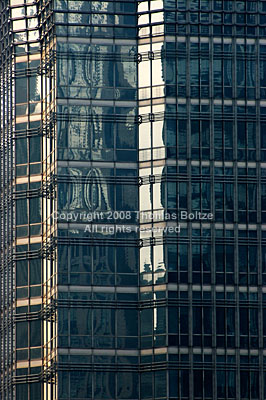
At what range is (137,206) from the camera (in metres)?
144

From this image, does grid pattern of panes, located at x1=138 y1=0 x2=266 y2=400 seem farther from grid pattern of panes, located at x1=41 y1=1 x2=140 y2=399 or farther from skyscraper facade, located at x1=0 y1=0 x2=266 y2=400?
grid pattern of panes, located at x1=41 y1=1 x2=140 y2=399

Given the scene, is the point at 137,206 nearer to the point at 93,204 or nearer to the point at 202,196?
the point at 93,204

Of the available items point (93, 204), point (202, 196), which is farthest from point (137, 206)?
point (202, 196)

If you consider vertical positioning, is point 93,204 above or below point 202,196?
below

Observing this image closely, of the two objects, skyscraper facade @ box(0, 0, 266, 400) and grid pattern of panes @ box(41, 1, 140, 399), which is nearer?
grid pattern of panes @ box(41, 1, 140, 399)

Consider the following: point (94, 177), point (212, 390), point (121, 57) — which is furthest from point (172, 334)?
point (121, 57)

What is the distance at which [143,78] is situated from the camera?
14612cm

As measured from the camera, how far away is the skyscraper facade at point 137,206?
14112 centimetres

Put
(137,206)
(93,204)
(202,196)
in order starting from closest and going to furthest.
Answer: (93,204), (202,196), (137,206)

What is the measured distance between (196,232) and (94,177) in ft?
32.7

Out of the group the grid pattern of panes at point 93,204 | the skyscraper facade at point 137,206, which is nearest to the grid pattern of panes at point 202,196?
the skyscraper facade at point 137,206

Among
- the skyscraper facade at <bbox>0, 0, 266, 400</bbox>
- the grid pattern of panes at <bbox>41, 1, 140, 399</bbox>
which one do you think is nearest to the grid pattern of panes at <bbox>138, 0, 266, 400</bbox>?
the skyscraper facade at <bbox>0, 0, 266, 400</bbox>

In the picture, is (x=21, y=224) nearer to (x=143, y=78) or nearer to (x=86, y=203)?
(x=86, y=203)

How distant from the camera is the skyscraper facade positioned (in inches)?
5556
